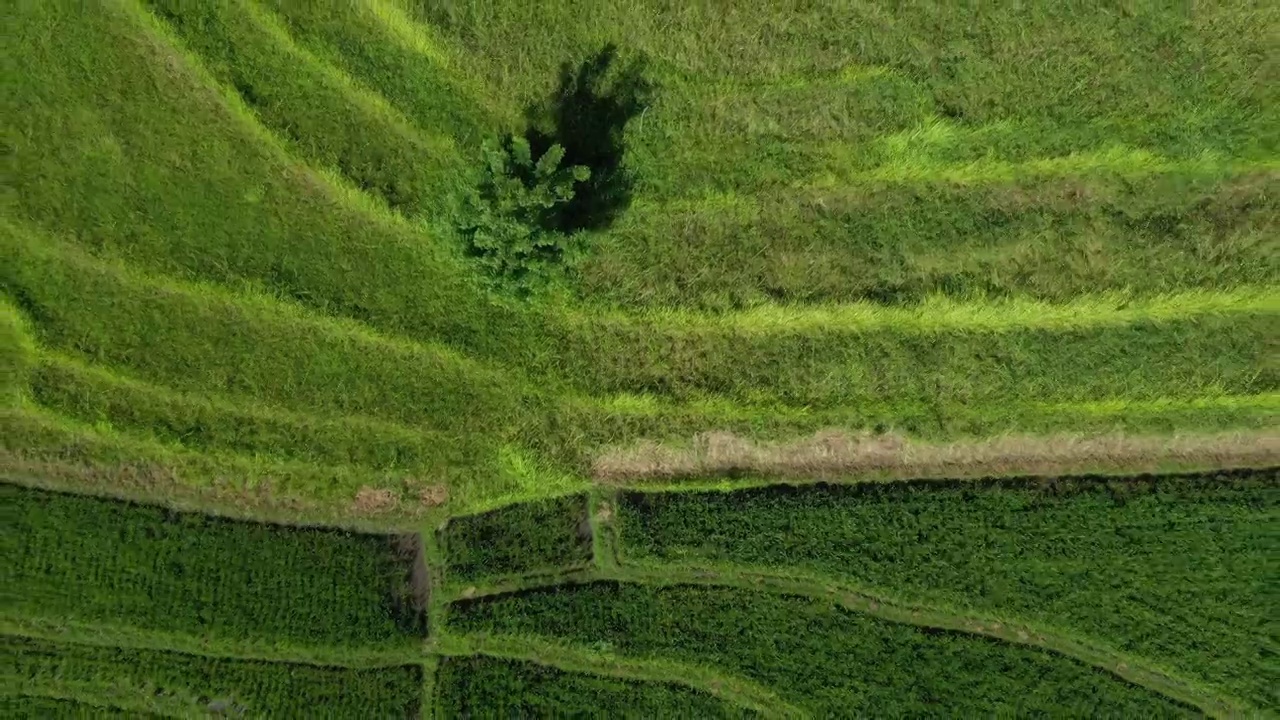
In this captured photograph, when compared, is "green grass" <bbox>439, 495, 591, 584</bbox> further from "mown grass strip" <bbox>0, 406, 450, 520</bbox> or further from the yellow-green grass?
the yellow-green grass

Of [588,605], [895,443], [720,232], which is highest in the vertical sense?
[720,232]

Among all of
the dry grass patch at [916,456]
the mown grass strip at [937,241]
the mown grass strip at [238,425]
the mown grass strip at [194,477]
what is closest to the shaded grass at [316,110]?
the mown grass strip at [937,241]

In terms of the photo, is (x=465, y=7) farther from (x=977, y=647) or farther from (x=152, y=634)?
(x=977, y=647)

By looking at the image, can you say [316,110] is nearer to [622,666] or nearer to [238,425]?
[238,425]

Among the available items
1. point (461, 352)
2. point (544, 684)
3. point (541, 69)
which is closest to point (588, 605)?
point (544, 684)

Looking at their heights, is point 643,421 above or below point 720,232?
below

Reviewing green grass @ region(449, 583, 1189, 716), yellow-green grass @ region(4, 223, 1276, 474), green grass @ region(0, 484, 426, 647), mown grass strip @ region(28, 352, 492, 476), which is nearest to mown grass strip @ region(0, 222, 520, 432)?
yellow-green grass @ region(4, 223, 1276, 474)
